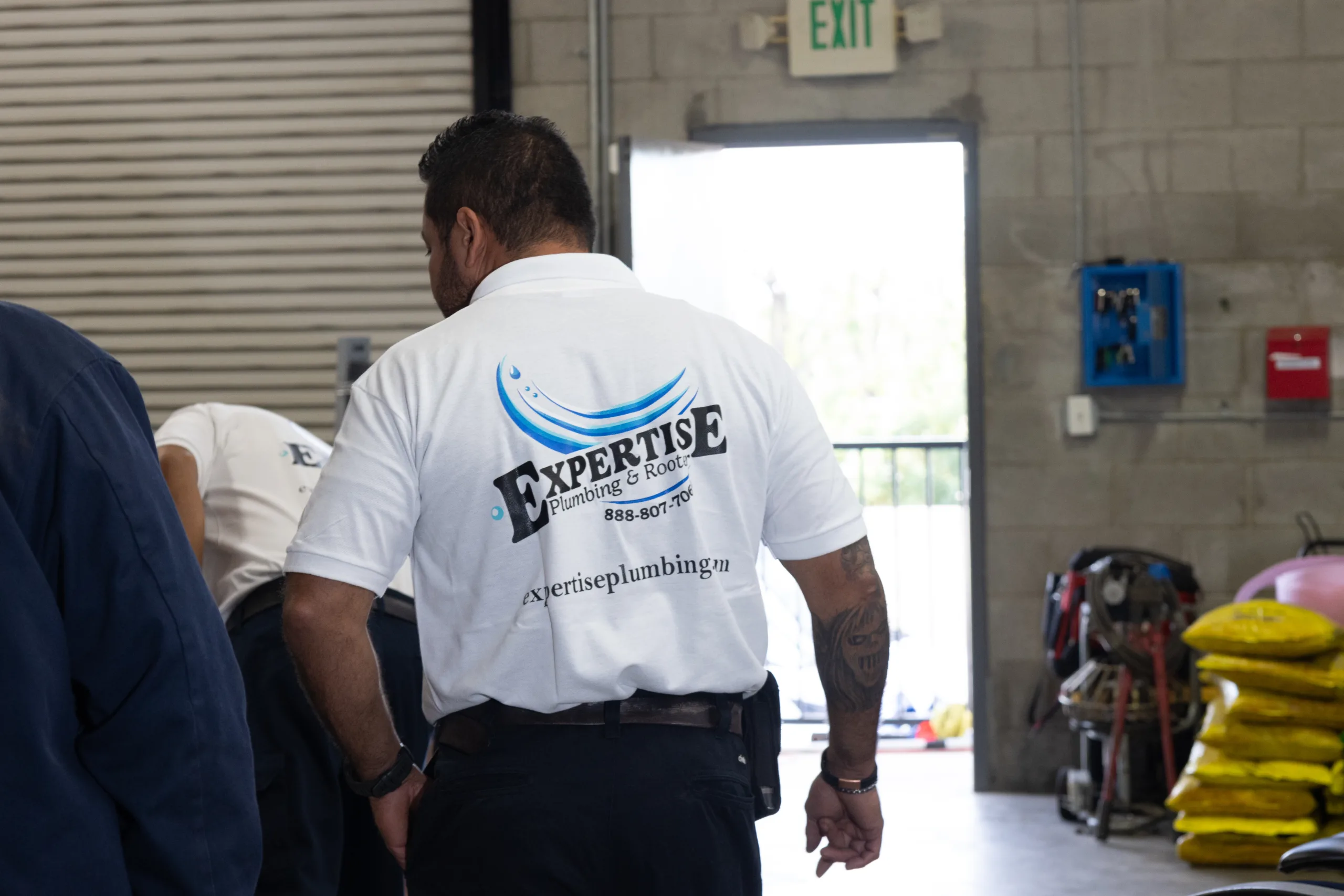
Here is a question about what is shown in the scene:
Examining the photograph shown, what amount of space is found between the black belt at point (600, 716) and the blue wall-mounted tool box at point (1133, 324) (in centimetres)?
416

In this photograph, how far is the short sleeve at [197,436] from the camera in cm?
288

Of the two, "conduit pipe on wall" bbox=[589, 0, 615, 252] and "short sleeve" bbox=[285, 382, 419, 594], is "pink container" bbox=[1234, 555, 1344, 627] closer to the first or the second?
"conduit pipe on wall" bbox=[589, 0, 615, 252]

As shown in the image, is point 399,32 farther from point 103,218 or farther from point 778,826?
point 778,826

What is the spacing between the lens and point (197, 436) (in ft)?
9.58

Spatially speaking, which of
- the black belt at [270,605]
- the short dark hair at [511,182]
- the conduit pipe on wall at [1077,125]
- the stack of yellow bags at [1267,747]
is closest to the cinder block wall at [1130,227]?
the conduit pipe on wall at [1077,125]

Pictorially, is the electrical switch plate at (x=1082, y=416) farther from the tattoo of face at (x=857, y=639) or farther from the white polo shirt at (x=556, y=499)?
the white polo shirt at (x=556, y=499)

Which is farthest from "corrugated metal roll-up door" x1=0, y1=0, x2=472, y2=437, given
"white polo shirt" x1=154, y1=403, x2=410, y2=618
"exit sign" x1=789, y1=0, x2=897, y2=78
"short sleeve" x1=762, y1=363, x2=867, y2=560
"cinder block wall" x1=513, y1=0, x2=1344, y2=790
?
"short sleeve" x1=762, y1=363, x2=867, y2=560

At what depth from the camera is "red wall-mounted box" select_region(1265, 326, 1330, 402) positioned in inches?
211

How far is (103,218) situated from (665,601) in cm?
509

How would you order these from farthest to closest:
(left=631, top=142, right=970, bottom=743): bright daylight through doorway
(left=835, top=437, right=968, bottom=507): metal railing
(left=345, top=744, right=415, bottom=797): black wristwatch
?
(left=835, top=437, right=968, bottom=507): metal railing < (left=631, top=142, right=970, bottom=743): bright daylight through doorway < (left=345, top=744, right=415, bottom=797): black wristwatch

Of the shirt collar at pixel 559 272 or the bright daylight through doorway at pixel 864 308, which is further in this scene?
the bright daylight through doorway at pixel 864 308

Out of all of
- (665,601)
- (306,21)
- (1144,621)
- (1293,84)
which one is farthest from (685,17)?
(665,601)

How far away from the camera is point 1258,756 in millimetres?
4309

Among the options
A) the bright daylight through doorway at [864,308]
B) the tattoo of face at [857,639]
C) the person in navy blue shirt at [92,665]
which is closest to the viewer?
the person in navy blue shirt at [92,665]
